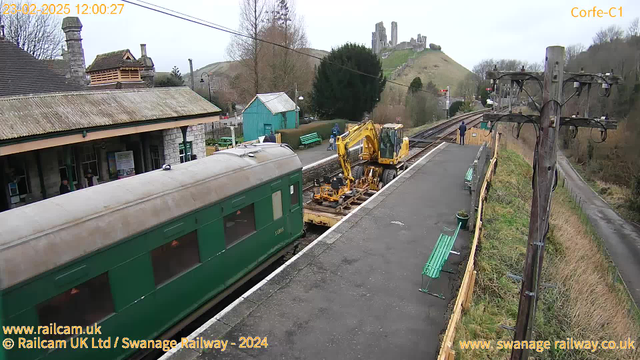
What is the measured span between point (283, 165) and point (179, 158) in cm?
807

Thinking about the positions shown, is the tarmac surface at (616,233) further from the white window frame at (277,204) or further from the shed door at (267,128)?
the shed door at (267,128)

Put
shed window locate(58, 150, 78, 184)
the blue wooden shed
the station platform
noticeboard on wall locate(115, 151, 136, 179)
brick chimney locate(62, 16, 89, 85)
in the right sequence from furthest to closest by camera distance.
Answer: the blue wooden shed → brick chimney locate(62, 16, 89, 85) → noticeboard on wall locate(115, 151, 136, 179) → shed window locate(58, 150, 78, 184) → the station platform

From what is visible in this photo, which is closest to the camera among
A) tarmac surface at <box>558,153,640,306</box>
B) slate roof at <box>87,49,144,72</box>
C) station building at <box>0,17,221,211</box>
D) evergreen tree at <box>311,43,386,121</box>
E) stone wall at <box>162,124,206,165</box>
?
station building at <box>0,17,221,211</box>

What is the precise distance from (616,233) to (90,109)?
2758cm

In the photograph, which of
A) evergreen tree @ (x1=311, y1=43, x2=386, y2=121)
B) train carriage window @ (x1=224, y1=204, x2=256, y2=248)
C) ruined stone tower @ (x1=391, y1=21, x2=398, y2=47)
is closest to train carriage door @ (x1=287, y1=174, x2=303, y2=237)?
train carriage window @ (x1=224, y1=204, x2=256, y2=248)

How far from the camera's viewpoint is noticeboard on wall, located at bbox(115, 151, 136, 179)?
14070mm

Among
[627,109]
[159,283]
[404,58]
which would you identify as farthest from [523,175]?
[404,58]

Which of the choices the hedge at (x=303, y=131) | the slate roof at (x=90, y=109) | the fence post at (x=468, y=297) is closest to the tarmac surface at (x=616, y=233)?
the fence post at (x=468, y=297)

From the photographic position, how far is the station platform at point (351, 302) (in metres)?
6.30

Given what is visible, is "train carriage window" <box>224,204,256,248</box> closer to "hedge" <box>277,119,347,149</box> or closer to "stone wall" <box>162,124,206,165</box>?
"stone wall" <box>162,124,206,165</box>

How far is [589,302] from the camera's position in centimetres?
991

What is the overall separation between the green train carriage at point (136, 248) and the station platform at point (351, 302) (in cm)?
76

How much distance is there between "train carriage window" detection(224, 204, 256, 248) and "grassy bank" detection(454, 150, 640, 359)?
14.8ft

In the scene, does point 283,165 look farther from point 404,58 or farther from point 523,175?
point 404,58
